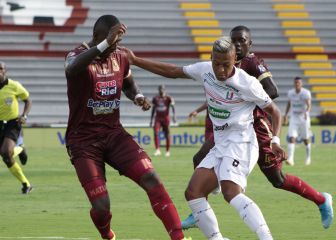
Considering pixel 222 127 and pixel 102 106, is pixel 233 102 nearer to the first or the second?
pixel 222 127

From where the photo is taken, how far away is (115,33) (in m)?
8.58

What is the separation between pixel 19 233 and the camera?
11070 mm

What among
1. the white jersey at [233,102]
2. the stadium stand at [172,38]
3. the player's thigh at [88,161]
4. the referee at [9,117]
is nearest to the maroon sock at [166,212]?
the player's thigh at [88,161]

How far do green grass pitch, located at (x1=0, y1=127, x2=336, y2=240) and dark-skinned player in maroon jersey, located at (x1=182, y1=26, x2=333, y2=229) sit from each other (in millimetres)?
357

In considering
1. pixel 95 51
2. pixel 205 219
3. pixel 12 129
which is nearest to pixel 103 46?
pixel 95 51

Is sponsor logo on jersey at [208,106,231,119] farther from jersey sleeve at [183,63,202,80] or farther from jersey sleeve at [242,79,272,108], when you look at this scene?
jersey sleeve at [183,63,202,80]

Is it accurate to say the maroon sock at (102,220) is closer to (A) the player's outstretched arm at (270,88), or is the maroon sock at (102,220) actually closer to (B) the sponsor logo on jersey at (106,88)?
(B) the sponsor logo on jersey at (106,88)

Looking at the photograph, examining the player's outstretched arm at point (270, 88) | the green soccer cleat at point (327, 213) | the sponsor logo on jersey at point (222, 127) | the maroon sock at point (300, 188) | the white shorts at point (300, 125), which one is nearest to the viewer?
the sponsor logo on jersey at point (222, 127)

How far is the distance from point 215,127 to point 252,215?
105cm

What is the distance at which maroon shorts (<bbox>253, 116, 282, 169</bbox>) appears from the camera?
10.9 meters

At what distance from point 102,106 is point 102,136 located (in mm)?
305

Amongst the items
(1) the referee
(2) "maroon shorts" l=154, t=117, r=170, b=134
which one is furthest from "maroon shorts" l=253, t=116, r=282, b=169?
(2) "maroon shorts" l=154, t=117, r=170, b=134

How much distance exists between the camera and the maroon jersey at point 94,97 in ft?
29.7

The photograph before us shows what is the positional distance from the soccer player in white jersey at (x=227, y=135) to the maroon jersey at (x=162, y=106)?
2235cm
